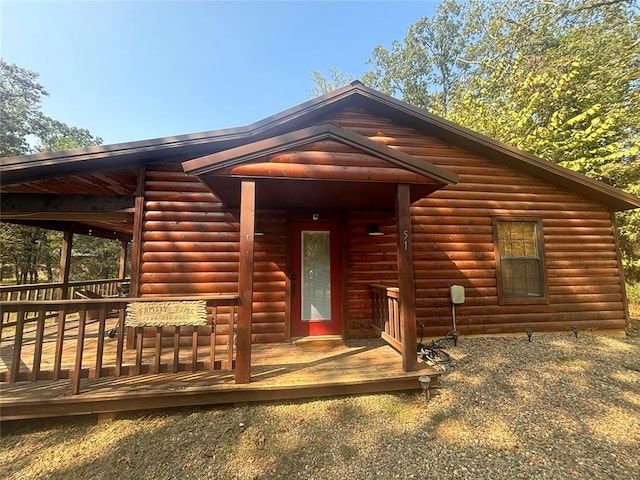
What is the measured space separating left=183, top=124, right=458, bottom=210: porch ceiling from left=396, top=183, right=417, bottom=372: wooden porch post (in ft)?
1.37

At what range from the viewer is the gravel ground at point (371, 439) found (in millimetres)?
2248

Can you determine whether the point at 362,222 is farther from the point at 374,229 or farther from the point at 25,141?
the point at 25,141

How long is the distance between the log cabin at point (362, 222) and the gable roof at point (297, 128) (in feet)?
0.09

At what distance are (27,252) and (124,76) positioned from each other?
14.8m

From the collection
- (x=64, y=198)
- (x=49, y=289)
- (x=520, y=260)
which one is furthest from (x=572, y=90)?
(x=49, y=289)

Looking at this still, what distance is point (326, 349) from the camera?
14.5ft

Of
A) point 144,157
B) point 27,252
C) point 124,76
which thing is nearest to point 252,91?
point 124,76

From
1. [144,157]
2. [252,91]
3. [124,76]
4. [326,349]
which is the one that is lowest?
[326,349]

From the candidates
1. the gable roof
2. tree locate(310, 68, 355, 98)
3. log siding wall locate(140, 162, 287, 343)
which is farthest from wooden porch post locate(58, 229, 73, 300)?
tree locate(310, 68, 355, 98)

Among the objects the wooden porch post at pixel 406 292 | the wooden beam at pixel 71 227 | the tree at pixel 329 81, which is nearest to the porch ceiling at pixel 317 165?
the wooden porch post at pixel 406 292

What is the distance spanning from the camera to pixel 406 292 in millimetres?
3395

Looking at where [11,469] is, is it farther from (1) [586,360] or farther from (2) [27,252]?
(2) [27,252]

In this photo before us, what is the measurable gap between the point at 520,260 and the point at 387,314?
3.47m

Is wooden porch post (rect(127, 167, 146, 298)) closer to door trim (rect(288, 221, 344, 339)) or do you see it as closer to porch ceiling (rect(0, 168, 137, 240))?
porch ceiling (rect(0, 168, 137, 240))
